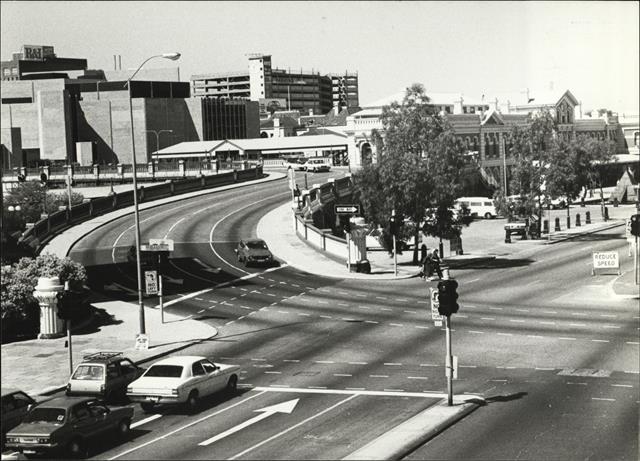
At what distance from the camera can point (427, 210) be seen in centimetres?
5744

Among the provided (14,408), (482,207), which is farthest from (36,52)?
(14,408)

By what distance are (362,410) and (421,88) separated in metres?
35.3

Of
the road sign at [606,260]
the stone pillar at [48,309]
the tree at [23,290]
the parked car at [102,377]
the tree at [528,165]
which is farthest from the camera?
the tree at [528,165]

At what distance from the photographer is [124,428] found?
2277 cm

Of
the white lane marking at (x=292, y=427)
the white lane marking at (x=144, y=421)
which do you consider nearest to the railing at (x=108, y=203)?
the white lane marking at (x=144, y=421)

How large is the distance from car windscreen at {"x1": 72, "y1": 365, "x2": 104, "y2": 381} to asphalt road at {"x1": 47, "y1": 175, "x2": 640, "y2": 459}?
6.60ft

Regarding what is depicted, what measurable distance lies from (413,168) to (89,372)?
1311 inches

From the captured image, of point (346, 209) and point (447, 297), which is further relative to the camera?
point (346, 209)

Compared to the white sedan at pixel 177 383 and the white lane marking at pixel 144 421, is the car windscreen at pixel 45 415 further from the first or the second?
the white sedan at pixel 177 383

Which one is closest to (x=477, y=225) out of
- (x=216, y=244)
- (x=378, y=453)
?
(x=216, y=244)

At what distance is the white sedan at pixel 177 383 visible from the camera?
24.9 meters

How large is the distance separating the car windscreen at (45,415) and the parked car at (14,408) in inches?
59.8

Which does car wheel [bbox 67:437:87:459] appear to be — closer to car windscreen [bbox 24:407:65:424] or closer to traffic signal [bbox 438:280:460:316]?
car windscreen [bbox 24:407:65:424]

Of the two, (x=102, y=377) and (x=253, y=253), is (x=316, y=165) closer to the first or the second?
(x=253, y=253)
